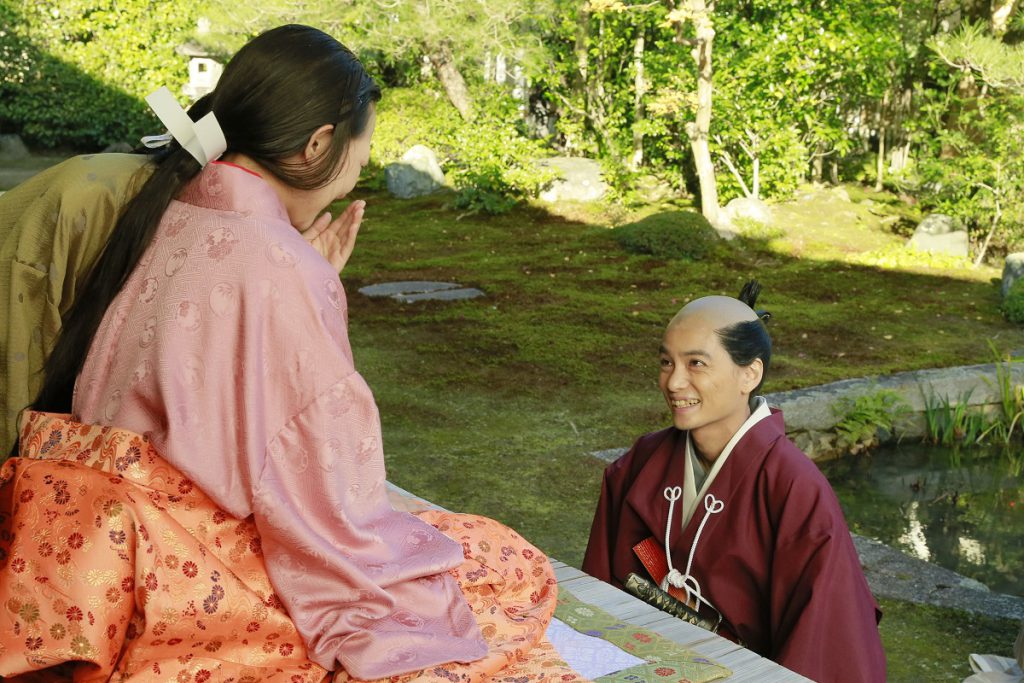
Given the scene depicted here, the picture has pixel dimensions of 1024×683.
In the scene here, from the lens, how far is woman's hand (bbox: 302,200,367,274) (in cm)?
255

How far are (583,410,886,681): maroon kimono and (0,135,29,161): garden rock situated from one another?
15510 millimetres

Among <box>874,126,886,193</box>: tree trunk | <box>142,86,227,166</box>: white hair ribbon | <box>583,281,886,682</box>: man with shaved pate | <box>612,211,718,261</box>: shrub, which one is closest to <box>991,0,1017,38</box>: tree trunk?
<box>874,126,886,193</box>: tree trunk

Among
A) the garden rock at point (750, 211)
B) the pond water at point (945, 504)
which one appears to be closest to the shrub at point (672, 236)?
the garden rock at point (750, 211)

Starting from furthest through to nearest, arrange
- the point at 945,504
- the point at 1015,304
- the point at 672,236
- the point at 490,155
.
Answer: the point at 490,155 < the point at 672,236 < the point at 1015,304 < the point at 945,504

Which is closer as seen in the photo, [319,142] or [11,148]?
[319,142]

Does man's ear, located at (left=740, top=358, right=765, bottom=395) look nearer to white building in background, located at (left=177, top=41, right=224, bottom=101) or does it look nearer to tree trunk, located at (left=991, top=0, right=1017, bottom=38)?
tree trunk, located at (left=991, top=0, right=1017, bottom=38)

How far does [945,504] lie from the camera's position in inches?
217

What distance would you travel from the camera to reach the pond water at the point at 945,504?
491cm

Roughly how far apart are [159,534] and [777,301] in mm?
7603

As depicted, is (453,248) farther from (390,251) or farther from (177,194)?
(177,194)

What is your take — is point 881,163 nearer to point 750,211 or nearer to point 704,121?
point 750,211

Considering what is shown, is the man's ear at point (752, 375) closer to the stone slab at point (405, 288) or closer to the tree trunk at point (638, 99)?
the stone slab at point (405, 288)

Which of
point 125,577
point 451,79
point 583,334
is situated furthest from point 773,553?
point 451,79

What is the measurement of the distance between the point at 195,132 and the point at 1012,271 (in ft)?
26.4
